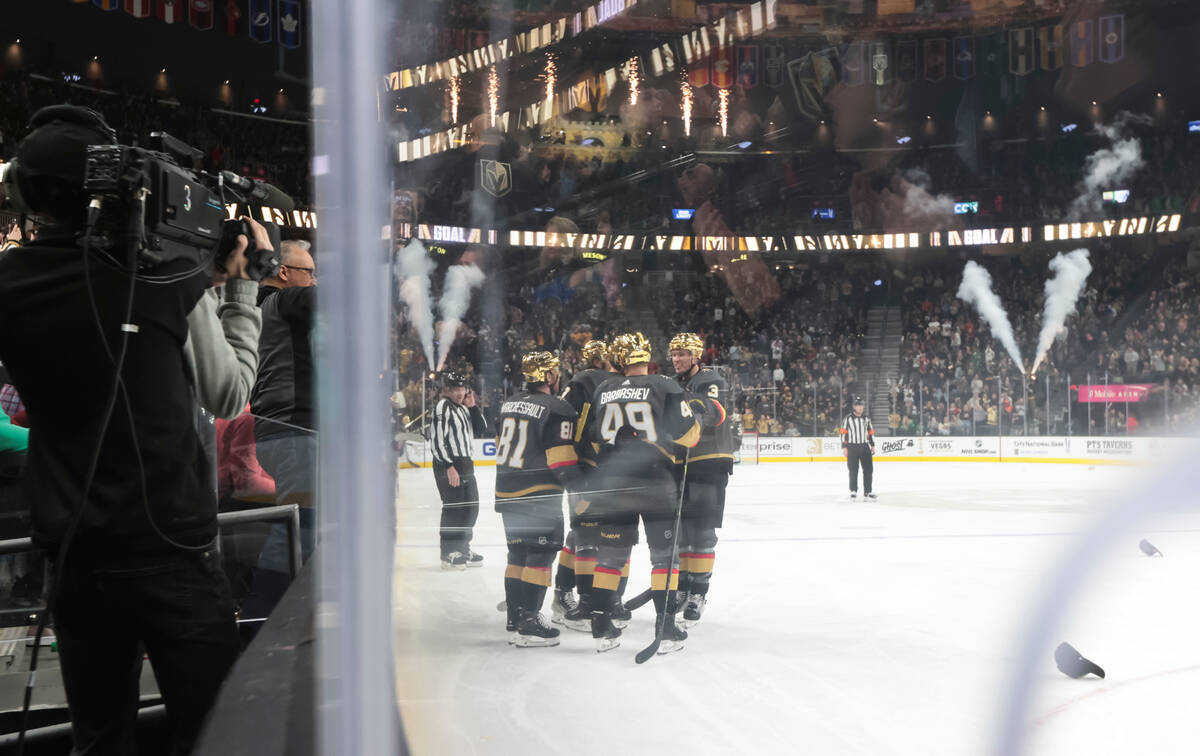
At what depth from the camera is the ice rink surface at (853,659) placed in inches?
22.1

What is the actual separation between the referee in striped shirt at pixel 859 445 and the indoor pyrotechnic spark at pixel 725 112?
446cm

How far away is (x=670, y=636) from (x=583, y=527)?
512 mm

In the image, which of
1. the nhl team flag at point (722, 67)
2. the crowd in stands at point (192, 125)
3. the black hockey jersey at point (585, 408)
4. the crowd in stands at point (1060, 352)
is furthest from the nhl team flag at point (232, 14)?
the nhl team flag at point (722, 67)

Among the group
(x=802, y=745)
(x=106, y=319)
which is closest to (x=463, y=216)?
(x=106, y=319)

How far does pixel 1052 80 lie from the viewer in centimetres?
181

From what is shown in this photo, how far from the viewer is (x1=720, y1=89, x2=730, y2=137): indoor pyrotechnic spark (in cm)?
166

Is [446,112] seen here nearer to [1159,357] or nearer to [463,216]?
[463,216]

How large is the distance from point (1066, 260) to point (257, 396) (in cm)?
415

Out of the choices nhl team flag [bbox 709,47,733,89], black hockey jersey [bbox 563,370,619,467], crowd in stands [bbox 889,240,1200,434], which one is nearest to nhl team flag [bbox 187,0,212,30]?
crowd in stands [bbox 889,240,1200,434]

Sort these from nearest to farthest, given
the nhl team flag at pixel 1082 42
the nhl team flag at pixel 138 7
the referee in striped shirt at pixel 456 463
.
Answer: the referee in striped shirt at pixel 456 463, the nhl team flag at pixel 1082 42, the nhl team flag at pixel 138 7

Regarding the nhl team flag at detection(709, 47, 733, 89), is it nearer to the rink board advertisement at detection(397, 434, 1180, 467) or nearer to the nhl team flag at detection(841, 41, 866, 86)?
the nhl team flag at detection(841, 41, 866, 86)

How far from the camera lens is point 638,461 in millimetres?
2840

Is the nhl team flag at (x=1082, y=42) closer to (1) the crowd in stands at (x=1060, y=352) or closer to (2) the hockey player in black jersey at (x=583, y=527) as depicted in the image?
(1) the crowd in stands at (x=1060, y=352)

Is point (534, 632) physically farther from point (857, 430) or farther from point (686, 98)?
point (857, 430)
